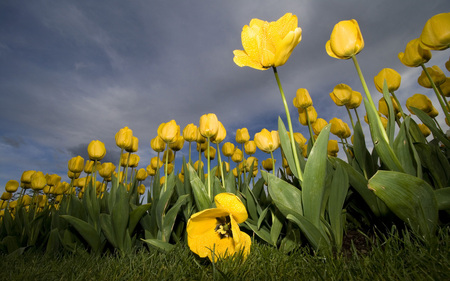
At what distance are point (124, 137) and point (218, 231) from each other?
212 centimetres

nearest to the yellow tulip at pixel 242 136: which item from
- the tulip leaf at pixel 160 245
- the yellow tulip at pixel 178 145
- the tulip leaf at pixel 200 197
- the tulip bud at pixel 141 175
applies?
the yellow tulip at pixel 178 145

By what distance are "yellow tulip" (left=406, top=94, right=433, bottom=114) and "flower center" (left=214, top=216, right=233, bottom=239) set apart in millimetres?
2489

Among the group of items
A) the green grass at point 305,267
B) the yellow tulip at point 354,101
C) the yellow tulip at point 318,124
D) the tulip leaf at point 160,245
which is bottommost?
the green grass at point 305,267

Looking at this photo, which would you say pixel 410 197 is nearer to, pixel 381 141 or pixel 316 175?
pixel 381 141

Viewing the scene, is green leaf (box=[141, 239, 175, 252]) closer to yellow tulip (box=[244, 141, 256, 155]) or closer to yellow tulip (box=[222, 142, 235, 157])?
yellow tulip (box=[222, 142, 235, 157])

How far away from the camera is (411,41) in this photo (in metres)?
2.01

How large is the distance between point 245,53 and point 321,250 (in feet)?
4.46

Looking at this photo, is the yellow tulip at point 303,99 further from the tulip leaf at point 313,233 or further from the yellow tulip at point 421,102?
the tulip leaf at point 313,233

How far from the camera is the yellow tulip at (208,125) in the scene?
2232 mm

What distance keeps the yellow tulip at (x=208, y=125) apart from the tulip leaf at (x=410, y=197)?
4.70 ft

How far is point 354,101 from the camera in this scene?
2.33 metres

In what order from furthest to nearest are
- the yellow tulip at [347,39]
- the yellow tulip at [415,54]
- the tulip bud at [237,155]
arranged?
the tulip bud at [237,155], the yellow tulip at [415,54], the yellow tulip at [347,39]

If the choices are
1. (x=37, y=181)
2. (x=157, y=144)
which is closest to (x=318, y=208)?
(x=157, y=144)

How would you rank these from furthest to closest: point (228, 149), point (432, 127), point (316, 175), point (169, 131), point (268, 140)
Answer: point (228, 149) → point (169, 131) → point (268, 140) → point (432, 127) → point (316, 175)
